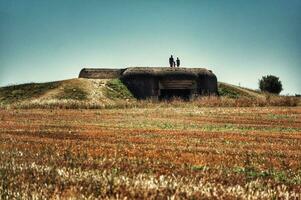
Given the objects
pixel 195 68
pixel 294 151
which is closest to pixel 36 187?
pixel 294 151

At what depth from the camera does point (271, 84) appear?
4353 inches

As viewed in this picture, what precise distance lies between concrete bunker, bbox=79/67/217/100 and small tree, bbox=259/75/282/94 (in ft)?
86.1

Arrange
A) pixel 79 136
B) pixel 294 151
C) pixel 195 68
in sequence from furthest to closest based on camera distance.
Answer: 1. pixel 195 68
2. pixel 79 136
3. pixel 294 151

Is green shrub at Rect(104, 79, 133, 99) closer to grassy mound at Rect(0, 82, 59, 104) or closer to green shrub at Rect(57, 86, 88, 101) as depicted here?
green shrub at Rect(57, 86, 88, 101)

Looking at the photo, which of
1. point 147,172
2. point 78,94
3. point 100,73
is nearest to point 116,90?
point 78,94

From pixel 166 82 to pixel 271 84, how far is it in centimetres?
3622

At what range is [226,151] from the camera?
16172mm

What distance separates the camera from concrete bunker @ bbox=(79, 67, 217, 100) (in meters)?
83.1

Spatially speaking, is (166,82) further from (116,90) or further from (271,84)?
(271,84)

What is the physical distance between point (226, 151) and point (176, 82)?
67.8 metres

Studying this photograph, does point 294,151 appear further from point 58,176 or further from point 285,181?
point 58,176

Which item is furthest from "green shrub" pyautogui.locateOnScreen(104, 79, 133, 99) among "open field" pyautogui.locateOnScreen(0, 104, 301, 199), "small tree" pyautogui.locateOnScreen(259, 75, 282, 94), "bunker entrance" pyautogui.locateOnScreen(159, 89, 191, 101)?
"open field" pyautogui.locateOnScreen(0, 104, 301, 199)

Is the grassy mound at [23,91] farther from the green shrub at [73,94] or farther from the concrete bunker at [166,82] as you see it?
the concrete bunker at [166,82]

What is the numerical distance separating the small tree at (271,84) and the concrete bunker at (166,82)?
26.2 metres
